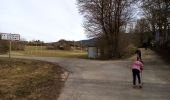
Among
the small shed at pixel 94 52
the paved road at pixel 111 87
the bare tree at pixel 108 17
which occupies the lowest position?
the paved road at pixel 111 87

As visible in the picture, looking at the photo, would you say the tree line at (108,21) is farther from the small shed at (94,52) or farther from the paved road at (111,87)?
the paved road at (111,87)

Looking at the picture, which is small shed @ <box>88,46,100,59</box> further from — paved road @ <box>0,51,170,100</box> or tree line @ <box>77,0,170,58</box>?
paved road @ <box>0,51,170,100</box>

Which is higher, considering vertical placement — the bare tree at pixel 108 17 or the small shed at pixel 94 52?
the bare tree at pixel 108 17

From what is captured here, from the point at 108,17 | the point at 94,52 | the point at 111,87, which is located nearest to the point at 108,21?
the point at 108,17

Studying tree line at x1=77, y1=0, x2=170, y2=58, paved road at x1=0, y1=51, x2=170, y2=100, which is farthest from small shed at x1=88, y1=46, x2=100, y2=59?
paved road at x1=0, y1=51, x2=170, y2=100

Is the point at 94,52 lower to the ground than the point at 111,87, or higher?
higher

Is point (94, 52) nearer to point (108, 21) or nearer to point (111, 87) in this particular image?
point (108, 21)

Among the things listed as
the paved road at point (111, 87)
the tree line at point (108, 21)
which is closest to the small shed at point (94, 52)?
the tree line at point (108, 21)

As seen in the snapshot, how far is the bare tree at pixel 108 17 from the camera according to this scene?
5025cm

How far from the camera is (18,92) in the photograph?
1645 centimetres

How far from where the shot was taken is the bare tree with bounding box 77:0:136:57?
165ft

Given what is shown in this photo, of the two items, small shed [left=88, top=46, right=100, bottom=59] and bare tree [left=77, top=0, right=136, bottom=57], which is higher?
bare tree [left=77, top=0, right=136, bottom=57]

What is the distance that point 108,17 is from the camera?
50.7 metres

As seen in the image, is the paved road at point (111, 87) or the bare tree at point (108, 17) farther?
the bare tree at point (108, 17)
